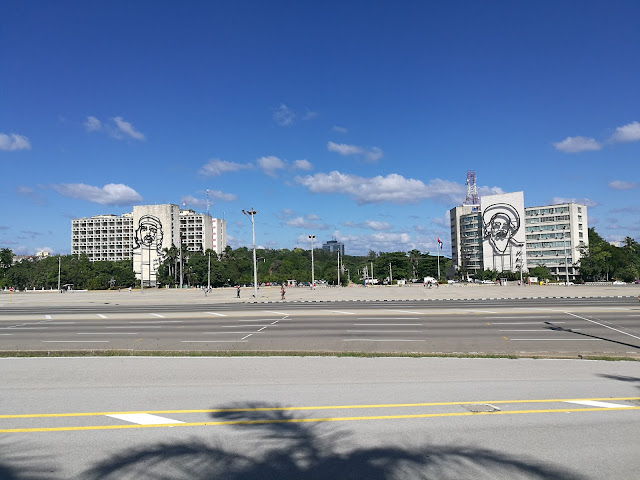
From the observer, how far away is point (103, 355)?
12852 millimetres

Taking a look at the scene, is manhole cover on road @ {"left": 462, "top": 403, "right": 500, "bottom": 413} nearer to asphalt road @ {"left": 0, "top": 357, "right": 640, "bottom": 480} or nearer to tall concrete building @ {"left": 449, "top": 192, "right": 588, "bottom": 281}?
asphalt road @ {"left": 0, "top": 357, "right": 640, "bottom": 480}

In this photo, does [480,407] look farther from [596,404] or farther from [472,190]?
[472,190]

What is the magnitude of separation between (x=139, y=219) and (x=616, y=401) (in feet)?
518

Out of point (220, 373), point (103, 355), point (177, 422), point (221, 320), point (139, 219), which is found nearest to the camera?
point (177, 422)

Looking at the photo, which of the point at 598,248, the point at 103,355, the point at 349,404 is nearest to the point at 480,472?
the point at 349,404

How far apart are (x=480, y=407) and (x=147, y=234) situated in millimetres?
154881

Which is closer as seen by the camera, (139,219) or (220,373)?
(220,373)

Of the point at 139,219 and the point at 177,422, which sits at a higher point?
the point at 139,219

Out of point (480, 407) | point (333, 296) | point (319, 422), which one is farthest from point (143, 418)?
point (333, 296)

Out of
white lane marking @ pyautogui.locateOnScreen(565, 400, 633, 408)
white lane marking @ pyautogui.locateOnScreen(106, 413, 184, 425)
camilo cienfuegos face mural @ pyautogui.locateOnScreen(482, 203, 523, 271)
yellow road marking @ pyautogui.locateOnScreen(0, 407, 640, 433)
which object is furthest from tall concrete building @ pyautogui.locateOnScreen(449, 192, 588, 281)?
white lane marking @ pyautogui.locateOnScreen(106, 413, 184, 425)

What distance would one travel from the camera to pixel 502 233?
441 feet

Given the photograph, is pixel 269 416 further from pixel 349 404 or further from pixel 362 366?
pixel 362 366

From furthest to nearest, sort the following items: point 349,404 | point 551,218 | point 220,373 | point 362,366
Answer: point 551,218 → point 362,366 → point 220,373 → point 349,404

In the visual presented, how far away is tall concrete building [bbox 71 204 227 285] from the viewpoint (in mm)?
150500
